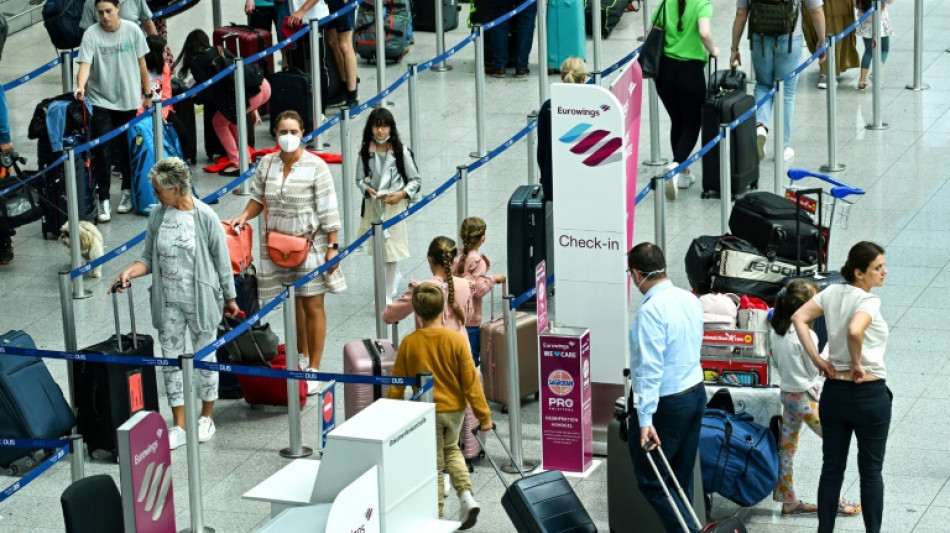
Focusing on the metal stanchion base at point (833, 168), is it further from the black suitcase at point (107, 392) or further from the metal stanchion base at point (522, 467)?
the black suitcase at point (107, 392)

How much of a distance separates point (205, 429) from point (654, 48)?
516cm

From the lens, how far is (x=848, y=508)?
9250 millimetres

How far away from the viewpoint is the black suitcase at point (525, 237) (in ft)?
38.9

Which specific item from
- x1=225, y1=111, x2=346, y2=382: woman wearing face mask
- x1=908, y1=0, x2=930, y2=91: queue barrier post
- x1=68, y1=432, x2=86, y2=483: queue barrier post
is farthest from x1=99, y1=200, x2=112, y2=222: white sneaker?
x1=908, y1=0, x2=930, y2=91: queue barrier post

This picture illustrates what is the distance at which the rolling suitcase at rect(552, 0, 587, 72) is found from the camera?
17.2 m

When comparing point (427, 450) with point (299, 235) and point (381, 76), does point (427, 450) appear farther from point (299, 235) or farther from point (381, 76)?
point (381, 76)

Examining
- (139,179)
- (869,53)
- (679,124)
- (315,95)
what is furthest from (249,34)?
(869,53)

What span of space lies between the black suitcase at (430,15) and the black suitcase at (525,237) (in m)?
7.09

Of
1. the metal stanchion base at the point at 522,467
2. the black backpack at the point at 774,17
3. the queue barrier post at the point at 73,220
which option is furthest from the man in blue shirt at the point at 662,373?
the black backpack at the point at 774,17

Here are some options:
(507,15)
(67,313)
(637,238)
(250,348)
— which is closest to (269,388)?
(250,348)

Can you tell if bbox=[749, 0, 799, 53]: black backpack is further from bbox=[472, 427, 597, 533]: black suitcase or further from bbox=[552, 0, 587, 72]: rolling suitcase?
bbox=[472, 427, 597, 533]: black suitcase

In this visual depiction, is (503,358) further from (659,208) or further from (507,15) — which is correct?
(507,15)

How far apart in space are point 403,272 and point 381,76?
156 inches

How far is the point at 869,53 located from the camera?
55.0 feet
